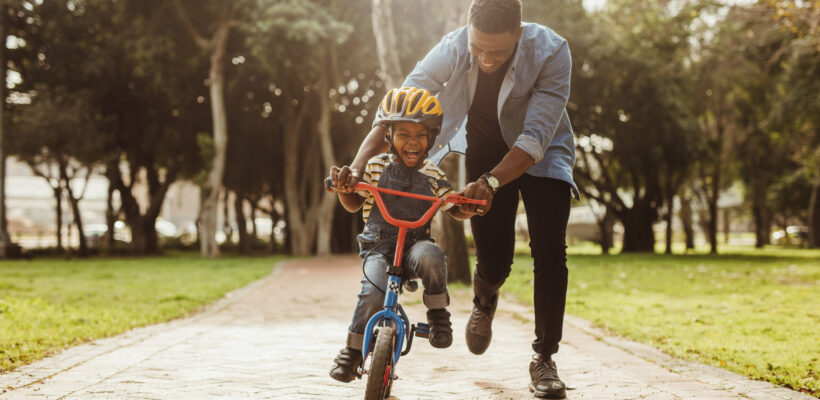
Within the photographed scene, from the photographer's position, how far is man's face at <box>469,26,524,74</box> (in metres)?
3.31

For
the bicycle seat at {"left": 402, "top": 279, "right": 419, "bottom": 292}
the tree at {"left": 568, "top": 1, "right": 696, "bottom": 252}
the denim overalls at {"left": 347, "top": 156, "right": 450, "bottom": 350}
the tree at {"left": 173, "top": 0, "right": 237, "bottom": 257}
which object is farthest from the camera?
the tree at {"left": 568, "top": 1, "right": 696, "bottom": 252}

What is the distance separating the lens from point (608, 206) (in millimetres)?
29281

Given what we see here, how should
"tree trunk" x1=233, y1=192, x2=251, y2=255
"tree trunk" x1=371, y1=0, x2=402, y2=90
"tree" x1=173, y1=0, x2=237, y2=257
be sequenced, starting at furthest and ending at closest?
"tree trunk" x1=233, y1=192, x2=251, y2=255 < "tree" x1=173, y1=0, x2=237, y2=257 < "tree trunk" x1=371, y1=0, x2=402, y2=90

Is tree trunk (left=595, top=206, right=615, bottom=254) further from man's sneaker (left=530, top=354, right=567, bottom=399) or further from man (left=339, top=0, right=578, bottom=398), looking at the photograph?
man's sneaker (left=530, top=354, right=567, bottom=399)

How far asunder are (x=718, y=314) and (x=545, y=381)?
4830 mm

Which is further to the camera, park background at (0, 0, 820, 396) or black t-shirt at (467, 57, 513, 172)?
park background at (0, 0, 820, 396)

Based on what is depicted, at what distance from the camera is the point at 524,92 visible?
3666 millimetres

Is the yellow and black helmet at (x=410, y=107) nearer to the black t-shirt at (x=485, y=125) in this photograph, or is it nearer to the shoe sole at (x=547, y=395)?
the black t-shirt at (x=485, y=125)

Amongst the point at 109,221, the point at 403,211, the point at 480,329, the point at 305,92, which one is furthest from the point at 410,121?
the point at 109,221

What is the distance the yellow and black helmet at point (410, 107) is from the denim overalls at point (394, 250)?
0.92 ft

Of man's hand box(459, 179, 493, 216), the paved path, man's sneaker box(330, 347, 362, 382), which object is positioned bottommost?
the paved path

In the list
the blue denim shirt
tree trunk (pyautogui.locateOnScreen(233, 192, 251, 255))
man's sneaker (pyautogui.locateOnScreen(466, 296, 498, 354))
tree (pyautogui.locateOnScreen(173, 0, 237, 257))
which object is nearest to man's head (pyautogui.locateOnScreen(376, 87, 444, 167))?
the blue denim shirt

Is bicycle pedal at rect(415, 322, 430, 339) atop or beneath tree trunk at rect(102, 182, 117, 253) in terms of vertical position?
beneath

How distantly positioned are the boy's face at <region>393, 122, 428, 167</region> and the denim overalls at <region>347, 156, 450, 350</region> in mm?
70
